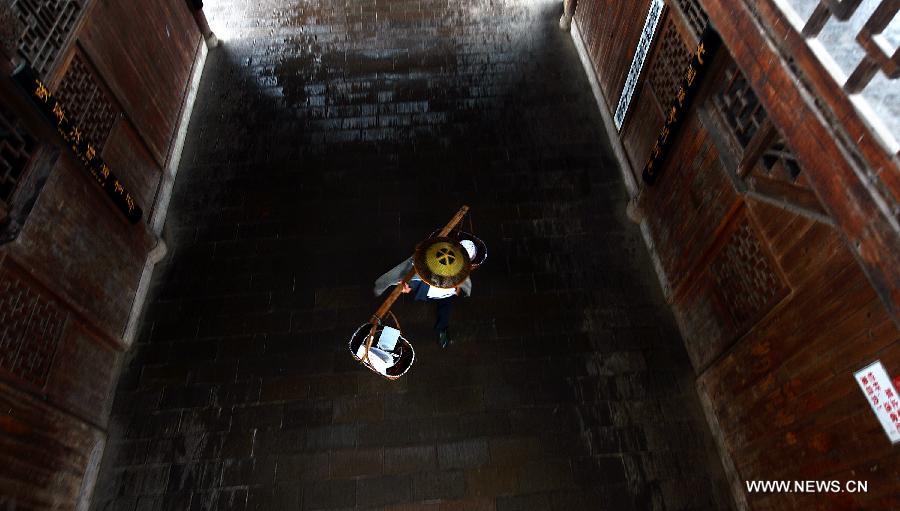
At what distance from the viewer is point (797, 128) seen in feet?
9.92

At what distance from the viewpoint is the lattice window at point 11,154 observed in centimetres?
436

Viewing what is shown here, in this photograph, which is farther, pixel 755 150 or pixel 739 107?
pixel 739 107

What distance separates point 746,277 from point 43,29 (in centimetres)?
695

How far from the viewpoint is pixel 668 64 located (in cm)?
564

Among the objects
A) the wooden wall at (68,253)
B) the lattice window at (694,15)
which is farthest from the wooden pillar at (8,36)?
the lattice window at (694,15)

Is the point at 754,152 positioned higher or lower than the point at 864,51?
higher

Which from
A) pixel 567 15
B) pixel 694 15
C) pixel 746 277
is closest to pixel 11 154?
pixel 694 15

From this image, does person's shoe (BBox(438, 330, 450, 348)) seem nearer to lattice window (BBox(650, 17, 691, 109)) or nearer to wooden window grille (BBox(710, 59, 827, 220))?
wooden window grille (BBox(710, 59, 827, 220))

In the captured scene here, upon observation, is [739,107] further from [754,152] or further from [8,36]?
[8,36]

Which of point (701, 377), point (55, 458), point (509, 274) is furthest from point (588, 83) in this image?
point (55, 458)

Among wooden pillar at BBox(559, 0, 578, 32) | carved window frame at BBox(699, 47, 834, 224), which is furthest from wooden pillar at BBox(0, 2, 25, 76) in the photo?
wooden pillar at BBox(559, 0, 578, 32)

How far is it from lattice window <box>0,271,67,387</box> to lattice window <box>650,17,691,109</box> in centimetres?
658

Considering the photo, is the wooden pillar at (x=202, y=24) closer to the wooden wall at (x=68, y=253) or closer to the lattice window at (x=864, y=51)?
the wooden wall at (x=68, y=253)

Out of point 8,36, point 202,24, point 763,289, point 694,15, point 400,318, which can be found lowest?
point 763,289
